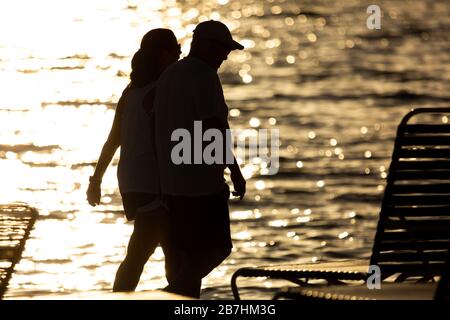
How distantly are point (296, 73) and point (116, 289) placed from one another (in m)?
44.3

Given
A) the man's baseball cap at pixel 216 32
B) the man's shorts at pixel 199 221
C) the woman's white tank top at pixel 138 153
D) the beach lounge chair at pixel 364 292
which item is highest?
the man's baseball cap at pixel 216 32

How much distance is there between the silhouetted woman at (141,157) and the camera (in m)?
8.86

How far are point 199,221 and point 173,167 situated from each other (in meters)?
0.30

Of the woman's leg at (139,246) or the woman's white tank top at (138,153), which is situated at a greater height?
the woman's white tank top at (138,153)

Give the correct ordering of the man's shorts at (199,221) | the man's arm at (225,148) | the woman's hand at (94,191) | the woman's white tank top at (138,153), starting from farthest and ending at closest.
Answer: the woman's hand at (94,191) < the woman's white tank top at (138,153) < the man's shorts at (199,221) < the man's arm at (225,148)

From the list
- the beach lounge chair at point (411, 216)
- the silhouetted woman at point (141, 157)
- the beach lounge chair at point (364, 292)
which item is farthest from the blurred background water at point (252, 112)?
the beach lounge chair at point (364, 292)

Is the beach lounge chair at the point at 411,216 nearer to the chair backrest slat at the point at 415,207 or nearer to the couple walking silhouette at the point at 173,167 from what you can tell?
the chair backrest slat at the point at 415,207

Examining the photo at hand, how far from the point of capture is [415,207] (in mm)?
7969

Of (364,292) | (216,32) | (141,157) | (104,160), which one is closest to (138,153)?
(141,157)

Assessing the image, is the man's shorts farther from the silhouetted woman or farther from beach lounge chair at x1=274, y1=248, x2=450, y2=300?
beach lounge chair at x1=274, y1=248, x2=450, y2=300

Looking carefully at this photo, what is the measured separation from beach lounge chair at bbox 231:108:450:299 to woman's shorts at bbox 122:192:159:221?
3.13ft
